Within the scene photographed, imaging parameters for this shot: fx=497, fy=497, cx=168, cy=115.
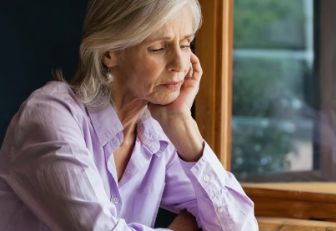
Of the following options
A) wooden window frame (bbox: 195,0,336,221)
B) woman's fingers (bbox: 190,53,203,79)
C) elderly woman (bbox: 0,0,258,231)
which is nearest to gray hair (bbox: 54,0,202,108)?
elderly woman (bbox: 0,0,258,231)

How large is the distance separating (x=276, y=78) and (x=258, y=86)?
3.1 inches

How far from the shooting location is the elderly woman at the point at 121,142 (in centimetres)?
131

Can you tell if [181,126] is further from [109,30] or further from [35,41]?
[35,41]

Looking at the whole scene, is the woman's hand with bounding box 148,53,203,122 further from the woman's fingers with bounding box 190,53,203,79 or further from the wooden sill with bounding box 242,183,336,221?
the wooden sill with bounding box 242,183,336,221

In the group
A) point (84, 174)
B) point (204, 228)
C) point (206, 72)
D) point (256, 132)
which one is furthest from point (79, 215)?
point (256, 132)

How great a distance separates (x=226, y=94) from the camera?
1.98m

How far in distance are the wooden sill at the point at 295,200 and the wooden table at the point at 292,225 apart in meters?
0.04

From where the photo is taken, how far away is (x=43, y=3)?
6.81ft

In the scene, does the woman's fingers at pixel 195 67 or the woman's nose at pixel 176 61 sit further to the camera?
the woman's fingers at pixel 195 67

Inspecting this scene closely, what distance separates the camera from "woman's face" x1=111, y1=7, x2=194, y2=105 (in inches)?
59.4

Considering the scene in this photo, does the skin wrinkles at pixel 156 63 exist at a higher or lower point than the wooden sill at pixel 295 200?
higher

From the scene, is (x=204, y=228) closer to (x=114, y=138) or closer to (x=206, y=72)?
(x=114, y=138)

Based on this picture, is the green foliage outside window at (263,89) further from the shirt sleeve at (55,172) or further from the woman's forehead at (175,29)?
the shirt sleeve at (55,172)

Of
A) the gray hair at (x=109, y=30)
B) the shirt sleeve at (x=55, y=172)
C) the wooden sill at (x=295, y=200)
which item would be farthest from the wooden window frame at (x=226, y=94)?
the shirt sleeve at (x=55, y=172)
